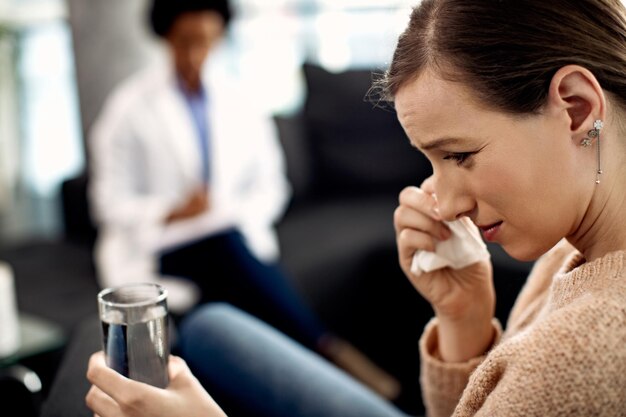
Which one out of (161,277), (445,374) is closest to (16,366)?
(161,277)

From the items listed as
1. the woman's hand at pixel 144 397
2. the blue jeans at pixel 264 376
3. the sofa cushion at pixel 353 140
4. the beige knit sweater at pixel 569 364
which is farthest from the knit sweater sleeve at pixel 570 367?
the sofa cushion at pixel 353 140

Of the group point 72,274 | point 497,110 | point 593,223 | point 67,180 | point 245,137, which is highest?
point 497,110

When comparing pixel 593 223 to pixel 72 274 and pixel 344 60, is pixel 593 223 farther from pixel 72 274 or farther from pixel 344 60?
pixel 344 60

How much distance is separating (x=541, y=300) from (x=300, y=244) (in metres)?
1.79

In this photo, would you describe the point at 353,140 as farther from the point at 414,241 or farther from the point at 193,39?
the point at 414,241

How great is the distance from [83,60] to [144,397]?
3.41m

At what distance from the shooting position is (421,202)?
45.6 inches

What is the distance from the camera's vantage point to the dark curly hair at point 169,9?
8.56 feet

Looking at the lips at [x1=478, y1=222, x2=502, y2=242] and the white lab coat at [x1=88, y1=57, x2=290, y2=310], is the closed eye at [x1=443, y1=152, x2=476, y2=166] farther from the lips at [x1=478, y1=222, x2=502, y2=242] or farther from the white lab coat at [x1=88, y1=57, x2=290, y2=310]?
the white lab coat at [x1=88, y1=57, x2=290, y2=310]

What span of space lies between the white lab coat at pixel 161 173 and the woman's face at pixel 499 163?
1593 mm

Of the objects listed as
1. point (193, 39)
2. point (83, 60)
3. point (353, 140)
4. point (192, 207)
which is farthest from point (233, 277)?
point (83, 60)

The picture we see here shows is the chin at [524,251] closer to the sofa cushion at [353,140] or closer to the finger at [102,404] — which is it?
the finger at [102,404]

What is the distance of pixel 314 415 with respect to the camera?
4.07 ft

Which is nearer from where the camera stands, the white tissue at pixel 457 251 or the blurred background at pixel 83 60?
the white tissue at pixel 457 251
